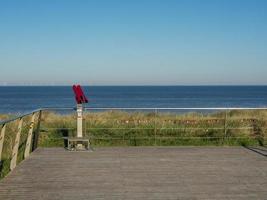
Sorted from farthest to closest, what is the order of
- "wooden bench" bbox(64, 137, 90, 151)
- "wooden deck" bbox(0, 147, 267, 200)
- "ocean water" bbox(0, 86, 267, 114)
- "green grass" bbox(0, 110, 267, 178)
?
"ocean water" bbox(0, 86, 267, 114)
"green grass" bbox(0, 110, 267, 178)
"wooden bench" bbox(64, 137, 90, 151)
"wooden deck" bbox(0, 147, 267, 200)

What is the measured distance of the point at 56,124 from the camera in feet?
46.5

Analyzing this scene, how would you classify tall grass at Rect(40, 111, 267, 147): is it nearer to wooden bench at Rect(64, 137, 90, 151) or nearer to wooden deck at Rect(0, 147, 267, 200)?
wooden bench at Rect(64, 137, 90, 151)

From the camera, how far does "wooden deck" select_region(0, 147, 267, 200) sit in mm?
5969

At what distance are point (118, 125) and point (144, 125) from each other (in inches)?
30.8

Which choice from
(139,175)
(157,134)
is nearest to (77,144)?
(157,134)

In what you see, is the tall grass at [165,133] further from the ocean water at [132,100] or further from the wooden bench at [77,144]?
the ocean water at [132,100]

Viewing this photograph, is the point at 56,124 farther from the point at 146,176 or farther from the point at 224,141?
the point at 146,176

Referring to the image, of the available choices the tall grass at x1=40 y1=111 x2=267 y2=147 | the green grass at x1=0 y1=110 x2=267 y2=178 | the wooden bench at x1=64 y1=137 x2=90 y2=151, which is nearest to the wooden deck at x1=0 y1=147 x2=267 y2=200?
the wooden bench at x1=64 y1=137 x2=90 y2=151

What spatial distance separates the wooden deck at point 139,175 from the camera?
5.97 metres

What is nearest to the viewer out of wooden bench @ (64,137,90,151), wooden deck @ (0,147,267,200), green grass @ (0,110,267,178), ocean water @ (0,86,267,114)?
wooden deck @ (0,147,267,200)

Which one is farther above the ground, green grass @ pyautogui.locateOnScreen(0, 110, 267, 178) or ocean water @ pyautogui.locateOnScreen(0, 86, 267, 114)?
green grass @ pyautogui.locateOnScreen(0, 110, 267, 178)

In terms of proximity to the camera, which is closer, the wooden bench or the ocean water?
the wooden bench

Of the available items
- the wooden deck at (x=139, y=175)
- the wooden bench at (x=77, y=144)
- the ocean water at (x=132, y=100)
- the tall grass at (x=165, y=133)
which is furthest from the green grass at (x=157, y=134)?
the ocean water at (x=132, y=100)

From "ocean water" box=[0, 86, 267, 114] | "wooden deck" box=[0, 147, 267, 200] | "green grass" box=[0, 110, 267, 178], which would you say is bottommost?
"ocean water" box=[0, 86, 267, 114]
